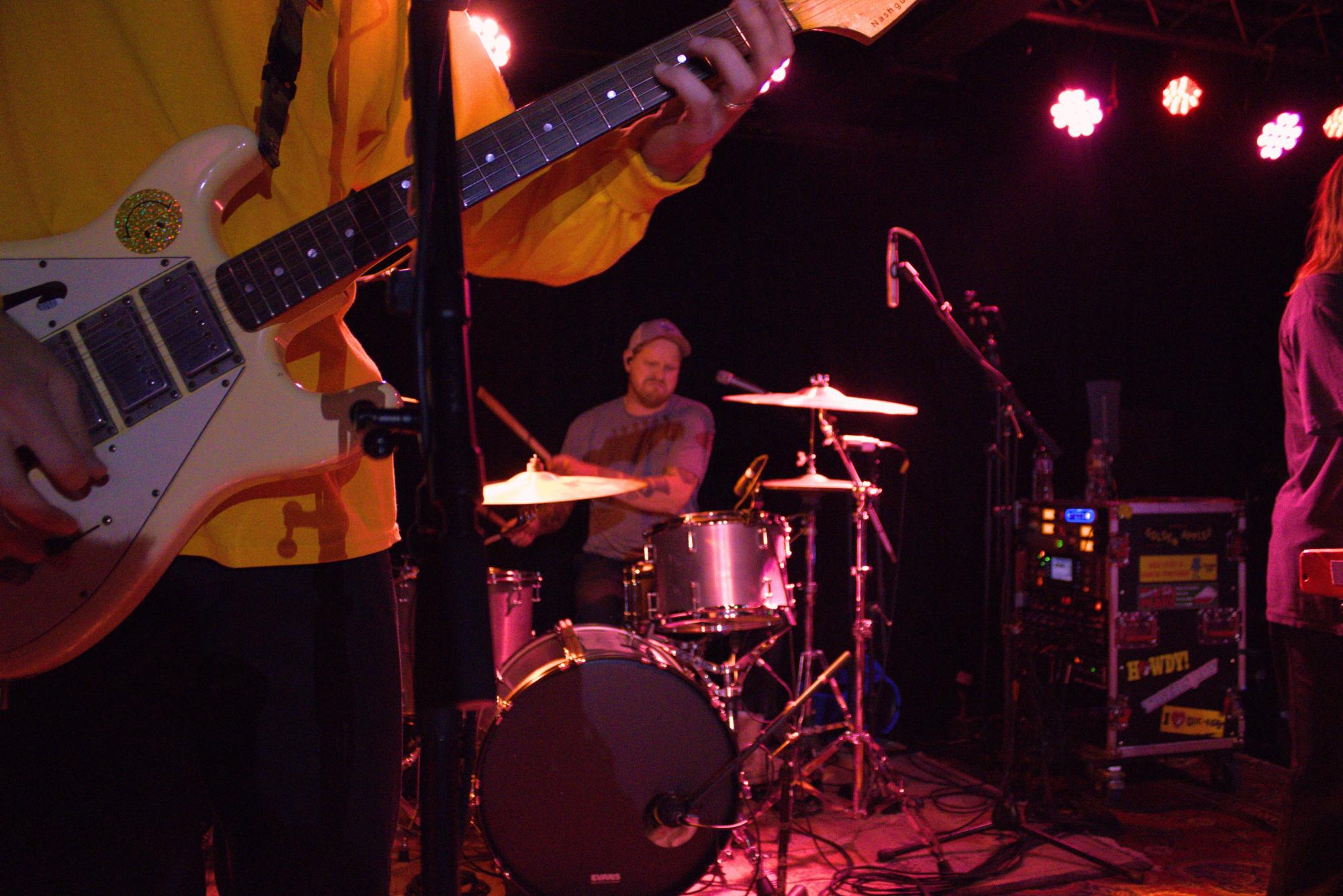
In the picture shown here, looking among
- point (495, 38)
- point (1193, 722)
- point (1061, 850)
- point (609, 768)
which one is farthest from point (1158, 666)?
point (495, 38)

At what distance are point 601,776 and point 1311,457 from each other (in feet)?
7.96

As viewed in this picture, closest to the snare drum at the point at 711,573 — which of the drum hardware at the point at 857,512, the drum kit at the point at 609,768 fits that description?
the drum kit at the point at 609,768

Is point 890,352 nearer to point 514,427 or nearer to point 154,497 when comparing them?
point 514,427

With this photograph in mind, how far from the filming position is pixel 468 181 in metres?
1.29

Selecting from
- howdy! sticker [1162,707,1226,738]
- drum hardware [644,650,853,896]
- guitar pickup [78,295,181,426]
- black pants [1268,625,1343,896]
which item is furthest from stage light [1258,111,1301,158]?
guitar pickup [78,295,181,426]

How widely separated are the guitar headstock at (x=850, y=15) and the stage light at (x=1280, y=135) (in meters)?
6.23

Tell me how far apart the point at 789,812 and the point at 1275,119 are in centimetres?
613

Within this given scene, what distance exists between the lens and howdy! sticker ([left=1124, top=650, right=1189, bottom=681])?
4898 millimetres

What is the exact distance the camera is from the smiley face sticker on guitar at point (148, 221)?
3.83ft

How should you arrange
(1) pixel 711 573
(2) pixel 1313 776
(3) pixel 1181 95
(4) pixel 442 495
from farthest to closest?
(3) pixel 1181 95, (1) pixel 711 573, (2) pixel 1313 776, (4) pixel 442 495

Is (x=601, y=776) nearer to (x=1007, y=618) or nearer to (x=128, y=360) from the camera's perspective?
(x=1007, y=618)

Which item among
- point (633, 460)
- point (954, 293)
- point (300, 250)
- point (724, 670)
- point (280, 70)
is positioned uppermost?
point (954, 293)

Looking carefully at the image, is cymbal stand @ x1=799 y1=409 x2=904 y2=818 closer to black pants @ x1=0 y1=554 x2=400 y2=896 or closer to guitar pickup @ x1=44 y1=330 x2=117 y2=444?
black pants @ x1=0 y1=554 x2=400 y2=896

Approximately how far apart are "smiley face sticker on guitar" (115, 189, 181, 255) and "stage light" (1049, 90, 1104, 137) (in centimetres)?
610
